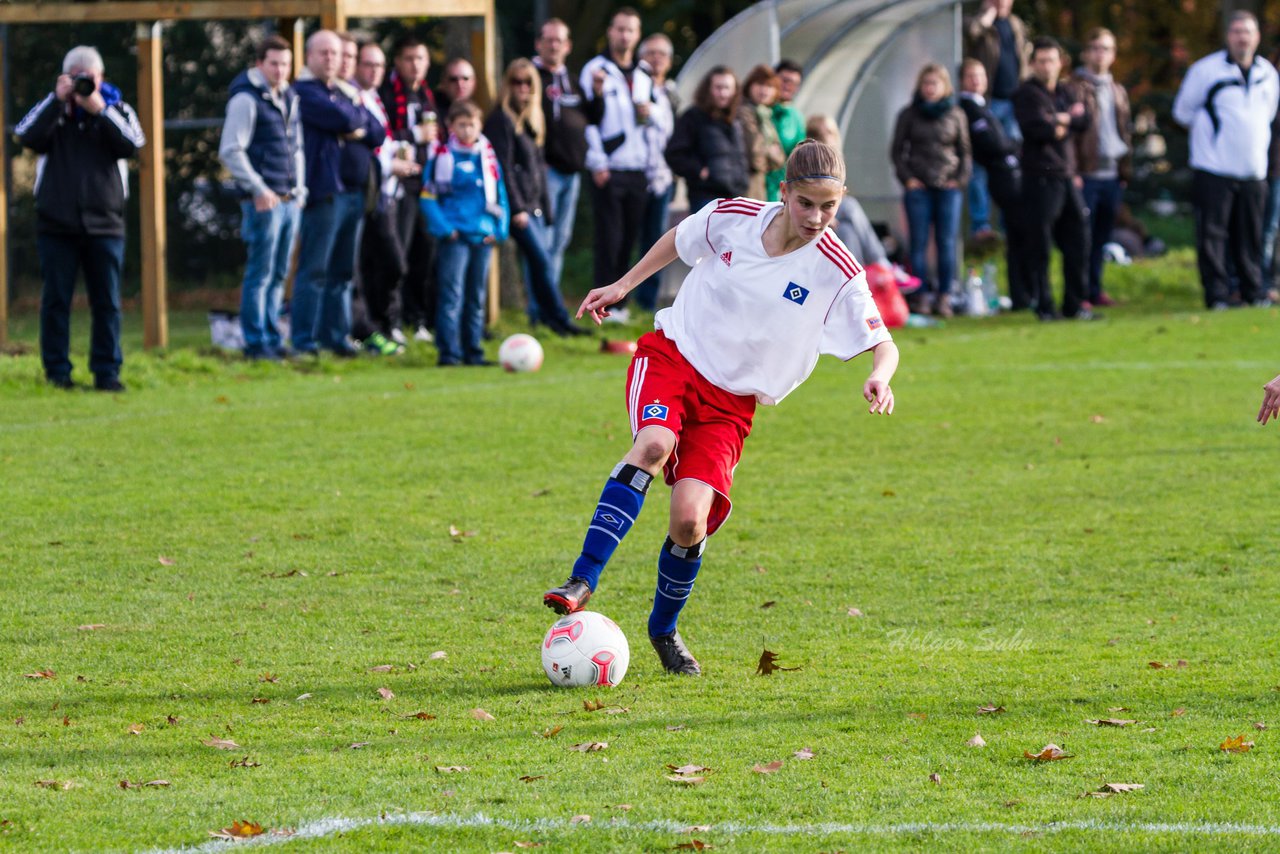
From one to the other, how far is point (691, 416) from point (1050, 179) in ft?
37.6

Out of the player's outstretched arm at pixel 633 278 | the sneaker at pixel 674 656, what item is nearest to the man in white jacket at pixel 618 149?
the player's outstretched arm at pixel 633 278

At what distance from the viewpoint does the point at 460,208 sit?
1388cm

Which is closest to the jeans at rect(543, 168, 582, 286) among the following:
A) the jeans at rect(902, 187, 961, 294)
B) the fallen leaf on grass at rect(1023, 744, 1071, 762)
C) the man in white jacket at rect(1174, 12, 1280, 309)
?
the jeans at rect(902, 187, 961, 294)

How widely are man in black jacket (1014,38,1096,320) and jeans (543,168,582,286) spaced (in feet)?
13.9

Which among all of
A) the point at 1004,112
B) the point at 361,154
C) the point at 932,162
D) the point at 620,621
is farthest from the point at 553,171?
the point at 620,621

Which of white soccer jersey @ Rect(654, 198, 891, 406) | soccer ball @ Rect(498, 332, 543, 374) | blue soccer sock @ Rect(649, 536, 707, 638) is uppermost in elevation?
white soccer jersey @ Rect(654, 198, 891, 406)

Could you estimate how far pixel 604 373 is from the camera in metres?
14.0

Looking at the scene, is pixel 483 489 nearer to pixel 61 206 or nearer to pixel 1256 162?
pixel 61 206

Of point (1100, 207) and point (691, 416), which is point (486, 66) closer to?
point (1100, 207)

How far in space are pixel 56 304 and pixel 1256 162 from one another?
11125 millimetres

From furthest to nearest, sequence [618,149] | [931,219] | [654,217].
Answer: [931,219] < [654,217] < [618,149]

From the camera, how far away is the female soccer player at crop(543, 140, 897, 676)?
5887 millimetres

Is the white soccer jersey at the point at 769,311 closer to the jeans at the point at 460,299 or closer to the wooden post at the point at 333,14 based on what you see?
the jeans at the point at 460,299

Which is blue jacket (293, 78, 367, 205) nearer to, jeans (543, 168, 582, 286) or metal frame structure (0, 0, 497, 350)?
metal frame structure (0, 0, 497, 350)
